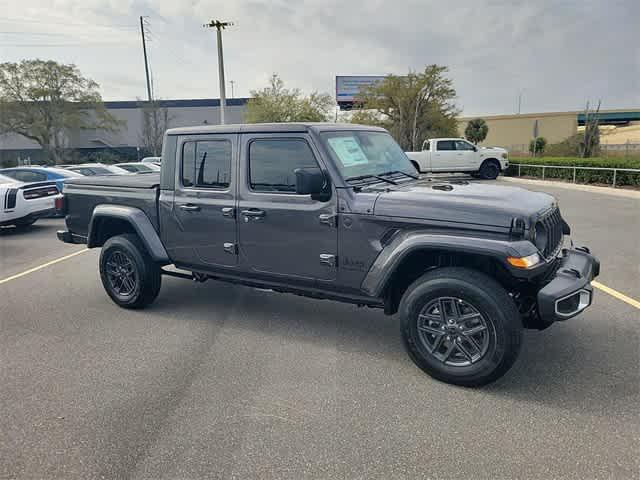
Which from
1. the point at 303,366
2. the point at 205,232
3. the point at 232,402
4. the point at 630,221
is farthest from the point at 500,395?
the point at 630,221

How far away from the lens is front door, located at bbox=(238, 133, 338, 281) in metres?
4.05

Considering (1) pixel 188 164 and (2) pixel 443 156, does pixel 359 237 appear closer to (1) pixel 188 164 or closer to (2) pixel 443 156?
(1) pixel 188 164

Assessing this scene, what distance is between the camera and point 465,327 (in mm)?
3529

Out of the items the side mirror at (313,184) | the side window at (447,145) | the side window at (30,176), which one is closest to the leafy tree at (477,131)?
the side window at (447,145)

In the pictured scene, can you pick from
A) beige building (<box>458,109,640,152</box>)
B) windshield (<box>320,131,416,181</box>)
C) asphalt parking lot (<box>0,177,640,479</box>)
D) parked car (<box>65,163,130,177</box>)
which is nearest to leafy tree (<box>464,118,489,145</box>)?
beige building (<box>458,109,640,152</box>)

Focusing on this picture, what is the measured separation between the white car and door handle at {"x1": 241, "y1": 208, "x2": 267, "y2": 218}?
7712mm

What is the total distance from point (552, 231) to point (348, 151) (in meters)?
1.78

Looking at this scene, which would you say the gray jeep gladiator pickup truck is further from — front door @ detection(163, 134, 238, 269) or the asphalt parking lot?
the asphalt parking lot

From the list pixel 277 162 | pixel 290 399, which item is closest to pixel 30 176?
pixel 277 162

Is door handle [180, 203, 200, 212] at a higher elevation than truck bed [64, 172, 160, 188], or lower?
lower

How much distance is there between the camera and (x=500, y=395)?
3438 mm

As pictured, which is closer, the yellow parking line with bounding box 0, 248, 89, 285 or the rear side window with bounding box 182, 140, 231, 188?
the rear side window with bounding box 182, 140, 231, 188

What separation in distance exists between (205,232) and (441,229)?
7.65ft

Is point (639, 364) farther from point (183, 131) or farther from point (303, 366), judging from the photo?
point (183, 131)
